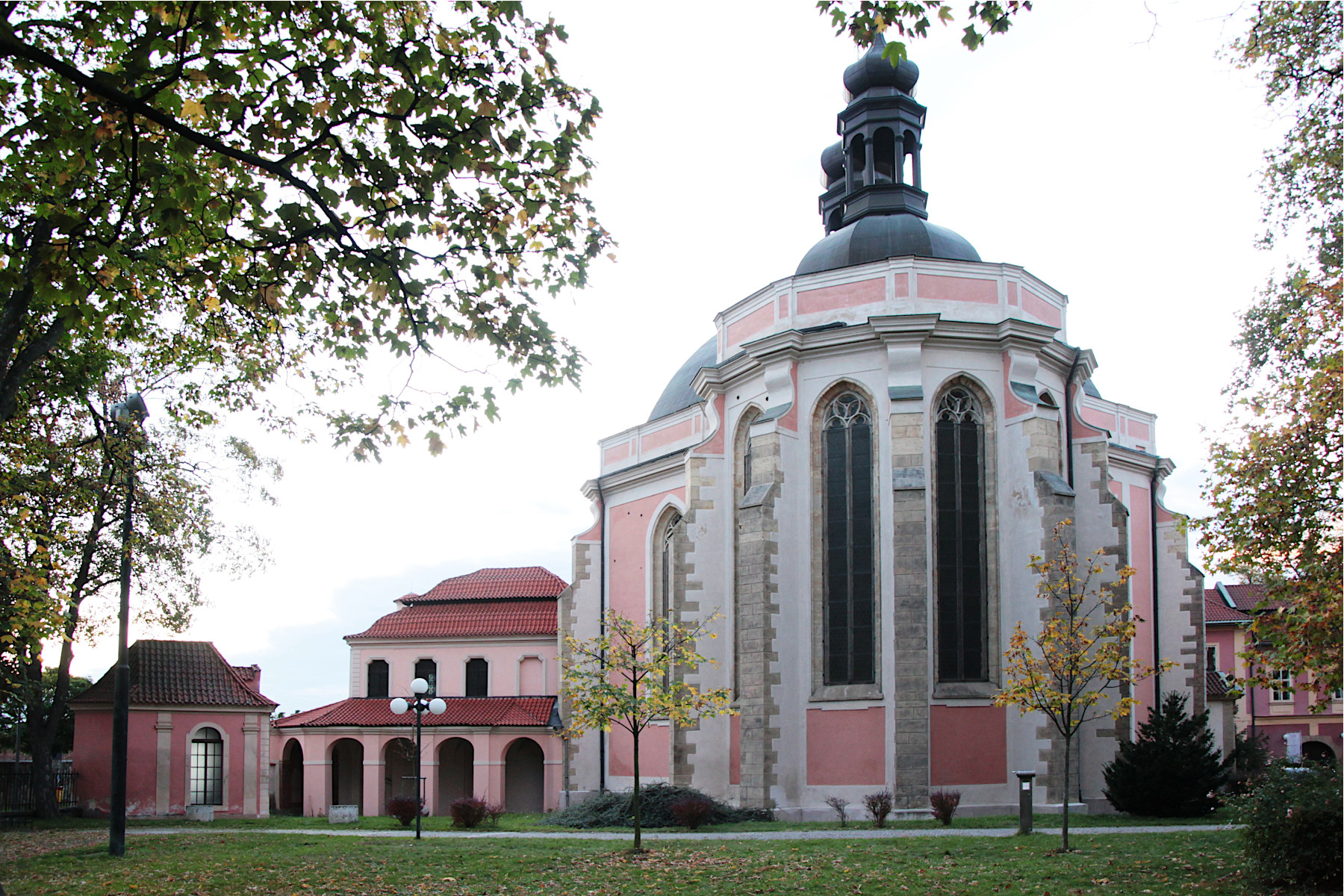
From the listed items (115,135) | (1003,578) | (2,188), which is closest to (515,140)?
(115,135)

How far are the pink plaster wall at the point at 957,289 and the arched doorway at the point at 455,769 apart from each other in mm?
22567

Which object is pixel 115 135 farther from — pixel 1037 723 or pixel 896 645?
pixel 1037 723

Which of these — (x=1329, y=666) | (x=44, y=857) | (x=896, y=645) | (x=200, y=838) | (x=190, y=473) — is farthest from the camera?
(x=190, y=473)

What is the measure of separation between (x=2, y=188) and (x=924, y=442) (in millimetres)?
16953

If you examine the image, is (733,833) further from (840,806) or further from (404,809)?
(404,809)

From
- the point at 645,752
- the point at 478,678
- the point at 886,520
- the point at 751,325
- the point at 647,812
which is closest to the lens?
the point at 647,812

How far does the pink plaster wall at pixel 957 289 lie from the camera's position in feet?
76.6

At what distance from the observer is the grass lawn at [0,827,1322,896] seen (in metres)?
12.2

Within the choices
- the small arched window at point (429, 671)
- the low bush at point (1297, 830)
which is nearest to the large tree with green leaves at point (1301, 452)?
the low bush at point (1297, 830)

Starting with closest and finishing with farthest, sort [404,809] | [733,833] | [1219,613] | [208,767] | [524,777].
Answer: [733,833] → [404,809] → [208,767] → [524,777] → [1219,613]

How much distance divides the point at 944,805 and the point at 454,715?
21017mm

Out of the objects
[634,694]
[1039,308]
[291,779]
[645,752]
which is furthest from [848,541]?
[291,779]

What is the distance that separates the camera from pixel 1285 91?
14.5 meters

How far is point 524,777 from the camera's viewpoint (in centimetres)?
3766
